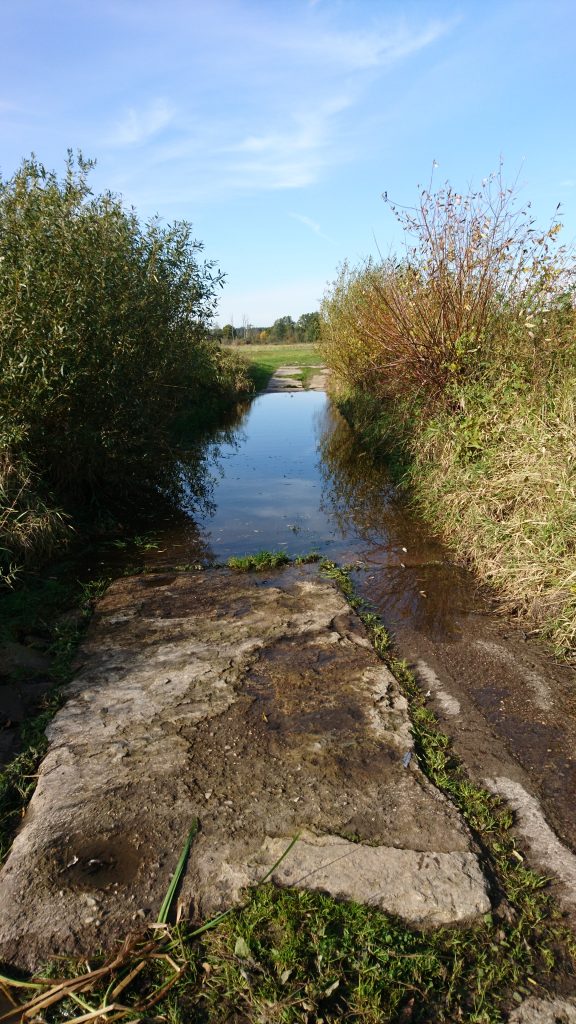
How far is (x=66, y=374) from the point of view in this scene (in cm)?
712

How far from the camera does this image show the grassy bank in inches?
215

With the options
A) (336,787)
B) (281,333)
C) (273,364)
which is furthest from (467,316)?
(281,333)

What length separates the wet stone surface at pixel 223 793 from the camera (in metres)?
2.59

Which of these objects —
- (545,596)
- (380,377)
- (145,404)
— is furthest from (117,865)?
(380,377)

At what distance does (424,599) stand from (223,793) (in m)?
3.28

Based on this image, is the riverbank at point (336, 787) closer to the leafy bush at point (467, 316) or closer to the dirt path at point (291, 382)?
the leafy bush at point (467, 316)

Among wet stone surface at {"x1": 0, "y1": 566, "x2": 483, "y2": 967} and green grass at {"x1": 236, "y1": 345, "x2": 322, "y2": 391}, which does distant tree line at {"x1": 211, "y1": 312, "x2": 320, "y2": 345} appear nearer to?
green grass at {"x1": 236, "y1": 345, "x2": 322, "y2": 391}

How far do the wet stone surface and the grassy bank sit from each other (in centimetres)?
177

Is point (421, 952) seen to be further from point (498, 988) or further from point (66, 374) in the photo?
point (66, 374)

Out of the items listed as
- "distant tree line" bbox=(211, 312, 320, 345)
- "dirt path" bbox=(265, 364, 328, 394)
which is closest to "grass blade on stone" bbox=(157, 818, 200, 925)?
"dirt path" bbox=(265, 364, 328, 394)

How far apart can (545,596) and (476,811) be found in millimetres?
2407

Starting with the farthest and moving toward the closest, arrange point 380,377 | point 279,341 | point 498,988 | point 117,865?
point 279,341
point 380,377
point 117,865
point 498,988

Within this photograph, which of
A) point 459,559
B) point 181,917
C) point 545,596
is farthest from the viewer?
point 459,559

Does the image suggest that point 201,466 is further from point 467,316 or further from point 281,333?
point 281,333
